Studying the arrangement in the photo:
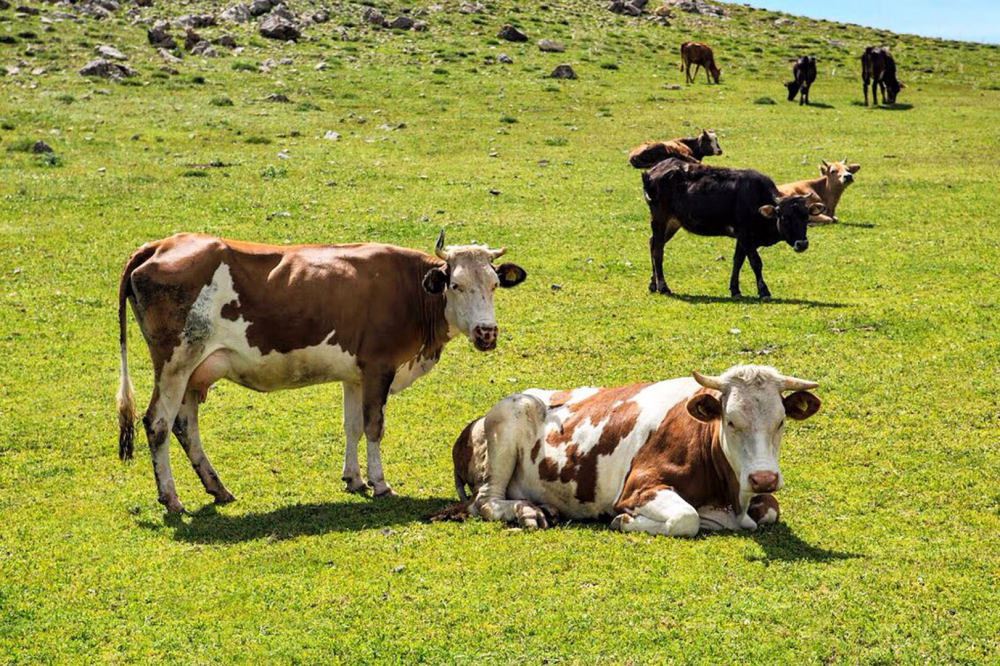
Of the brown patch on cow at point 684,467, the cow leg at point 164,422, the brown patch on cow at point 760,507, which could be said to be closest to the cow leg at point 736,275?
the brown patch on cow at point 684,467

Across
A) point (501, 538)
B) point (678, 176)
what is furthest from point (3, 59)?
point (501, 538)

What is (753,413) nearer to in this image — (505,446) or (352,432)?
(505,446)

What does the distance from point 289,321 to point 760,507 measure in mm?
4956

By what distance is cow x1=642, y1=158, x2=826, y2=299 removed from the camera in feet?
72.3

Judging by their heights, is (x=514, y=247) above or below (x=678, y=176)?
below

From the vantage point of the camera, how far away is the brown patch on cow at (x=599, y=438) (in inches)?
439

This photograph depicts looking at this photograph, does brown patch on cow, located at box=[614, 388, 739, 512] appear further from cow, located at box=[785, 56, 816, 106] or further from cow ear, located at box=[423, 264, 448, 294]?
cow, located at box=[785, 56, 816, 106]

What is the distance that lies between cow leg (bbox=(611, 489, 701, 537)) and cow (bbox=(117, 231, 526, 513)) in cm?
269

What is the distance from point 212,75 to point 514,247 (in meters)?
24.3

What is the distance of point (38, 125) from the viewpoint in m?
35.4

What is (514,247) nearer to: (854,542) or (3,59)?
(854,542)

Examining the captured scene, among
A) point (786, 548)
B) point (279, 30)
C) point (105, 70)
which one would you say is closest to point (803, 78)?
point (279, 30)

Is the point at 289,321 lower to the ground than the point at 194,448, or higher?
higher

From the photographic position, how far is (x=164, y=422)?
39.5 feet
